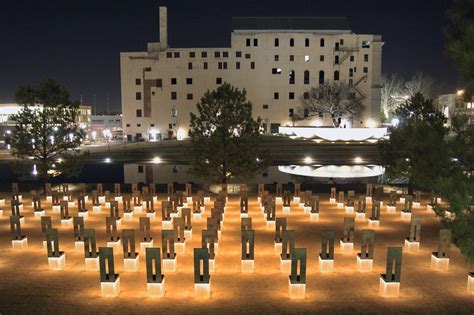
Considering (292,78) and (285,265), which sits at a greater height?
(292,78)

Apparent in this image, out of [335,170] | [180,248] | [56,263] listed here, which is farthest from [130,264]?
[335,170]

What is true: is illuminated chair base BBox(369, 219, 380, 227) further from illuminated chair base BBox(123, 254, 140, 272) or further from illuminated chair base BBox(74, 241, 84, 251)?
illuminated chair base BBox(74, 241, 84, 251)

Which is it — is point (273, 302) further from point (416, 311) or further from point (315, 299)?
point (416, 311)

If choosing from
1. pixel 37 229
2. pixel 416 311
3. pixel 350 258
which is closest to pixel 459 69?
pixel 416 311

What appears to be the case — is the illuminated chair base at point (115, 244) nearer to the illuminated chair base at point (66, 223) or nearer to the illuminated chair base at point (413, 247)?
the illuminated chair base at point (66, 223)

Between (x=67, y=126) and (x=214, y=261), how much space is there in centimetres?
1453

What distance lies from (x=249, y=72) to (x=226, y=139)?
3819cm

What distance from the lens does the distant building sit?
5719 centimetres

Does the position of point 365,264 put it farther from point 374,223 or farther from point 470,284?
point 374,223

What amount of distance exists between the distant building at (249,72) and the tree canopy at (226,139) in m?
36.5

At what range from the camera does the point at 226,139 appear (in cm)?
2106

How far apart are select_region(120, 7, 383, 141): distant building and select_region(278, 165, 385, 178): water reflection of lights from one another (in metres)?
24.4

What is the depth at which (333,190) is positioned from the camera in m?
19.3

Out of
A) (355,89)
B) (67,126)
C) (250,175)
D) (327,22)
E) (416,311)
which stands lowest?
(416,311)
